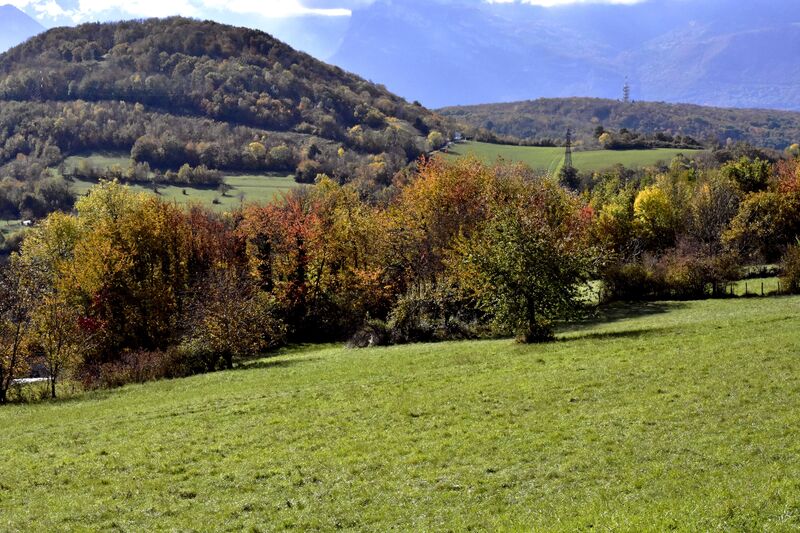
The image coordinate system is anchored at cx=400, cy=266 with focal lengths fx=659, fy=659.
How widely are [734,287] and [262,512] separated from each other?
Answer: 51.0 metres

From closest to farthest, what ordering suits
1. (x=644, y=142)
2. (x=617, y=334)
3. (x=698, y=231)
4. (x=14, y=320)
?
(x=617, y=334)
(x=14, y=320)
(x=698, y=231)
(x=644, y=142)

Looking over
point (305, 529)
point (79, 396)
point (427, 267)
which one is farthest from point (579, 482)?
point (427, 267)

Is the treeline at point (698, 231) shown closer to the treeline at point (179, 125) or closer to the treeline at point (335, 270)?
the treeline at point (335, 270)

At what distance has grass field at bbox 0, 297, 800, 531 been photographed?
14.3 metres

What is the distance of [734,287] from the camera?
2189 inches

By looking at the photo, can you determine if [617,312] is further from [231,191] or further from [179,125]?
[179,125]

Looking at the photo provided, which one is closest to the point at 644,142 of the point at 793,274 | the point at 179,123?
the point at 179,123

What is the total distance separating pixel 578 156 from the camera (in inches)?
6358

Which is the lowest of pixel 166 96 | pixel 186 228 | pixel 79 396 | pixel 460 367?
pixel 79 396

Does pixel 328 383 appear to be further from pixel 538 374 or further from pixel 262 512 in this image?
pixel 262 512

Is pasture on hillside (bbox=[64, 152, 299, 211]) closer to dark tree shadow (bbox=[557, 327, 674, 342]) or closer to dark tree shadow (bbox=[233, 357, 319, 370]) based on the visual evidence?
dark tree shadow (bbox=[233, 357, 319, 370])

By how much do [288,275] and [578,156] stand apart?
380 feet

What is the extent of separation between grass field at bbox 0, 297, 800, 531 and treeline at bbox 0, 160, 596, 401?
24.6 ft

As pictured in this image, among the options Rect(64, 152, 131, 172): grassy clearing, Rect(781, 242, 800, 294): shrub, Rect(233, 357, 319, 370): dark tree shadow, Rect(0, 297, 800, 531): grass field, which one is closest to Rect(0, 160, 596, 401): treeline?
Rect(233, 357, 319, 370): dark tree shadow
